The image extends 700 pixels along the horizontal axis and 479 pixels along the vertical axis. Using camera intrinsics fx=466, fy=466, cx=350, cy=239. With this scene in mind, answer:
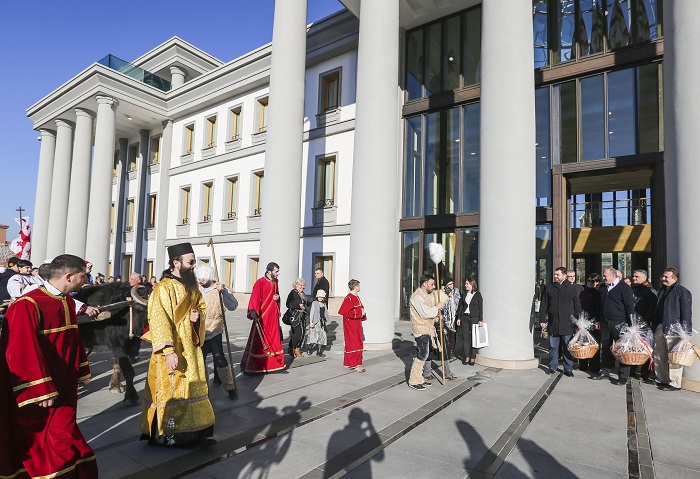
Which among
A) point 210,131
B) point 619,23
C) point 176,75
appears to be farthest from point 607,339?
point 176,75

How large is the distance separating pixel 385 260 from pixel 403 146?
8.65 meters

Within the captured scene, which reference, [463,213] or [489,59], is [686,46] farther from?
[463,213]

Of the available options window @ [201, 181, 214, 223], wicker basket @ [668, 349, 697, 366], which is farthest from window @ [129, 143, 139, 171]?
wicker basket @ [668, 349, 697, 366]

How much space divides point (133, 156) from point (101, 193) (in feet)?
28.3

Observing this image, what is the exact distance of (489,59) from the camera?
9.62m

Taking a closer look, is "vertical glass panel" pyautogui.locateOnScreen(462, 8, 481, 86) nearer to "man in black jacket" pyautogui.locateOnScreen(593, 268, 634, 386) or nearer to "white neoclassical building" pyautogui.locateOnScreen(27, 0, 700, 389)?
"white neoclassical building" pyautogui.locateOnScreen(27, 0, 700, 389)

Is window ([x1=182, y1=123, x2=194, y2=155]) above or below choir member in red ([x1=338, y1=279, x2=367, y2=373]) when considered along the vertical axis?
above

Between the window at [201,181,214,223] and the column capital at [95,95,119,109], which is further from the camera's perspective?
the window at [201,181,214,223]

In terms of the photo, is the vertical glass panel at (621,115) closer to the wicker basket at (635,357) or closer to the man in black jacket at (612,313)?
the man in black jacket at (612,313)

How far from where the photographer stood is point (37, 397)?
3.00m

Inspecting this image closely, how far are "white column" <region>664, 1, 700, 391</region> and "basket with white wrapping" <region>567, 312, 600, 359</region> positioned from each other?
1.43m

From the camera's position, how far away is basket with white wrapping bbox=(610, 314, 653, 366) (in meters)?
7.39

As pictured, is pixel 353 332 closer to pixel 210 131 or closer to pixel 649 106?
pixel 649 106

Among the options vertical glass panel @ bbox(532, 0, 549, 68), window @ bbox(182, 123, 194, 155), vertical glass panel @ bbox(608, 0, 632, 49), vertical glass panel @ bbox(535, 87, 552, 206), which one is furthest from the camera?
window @ bbox(182, 123, 194, 155)
